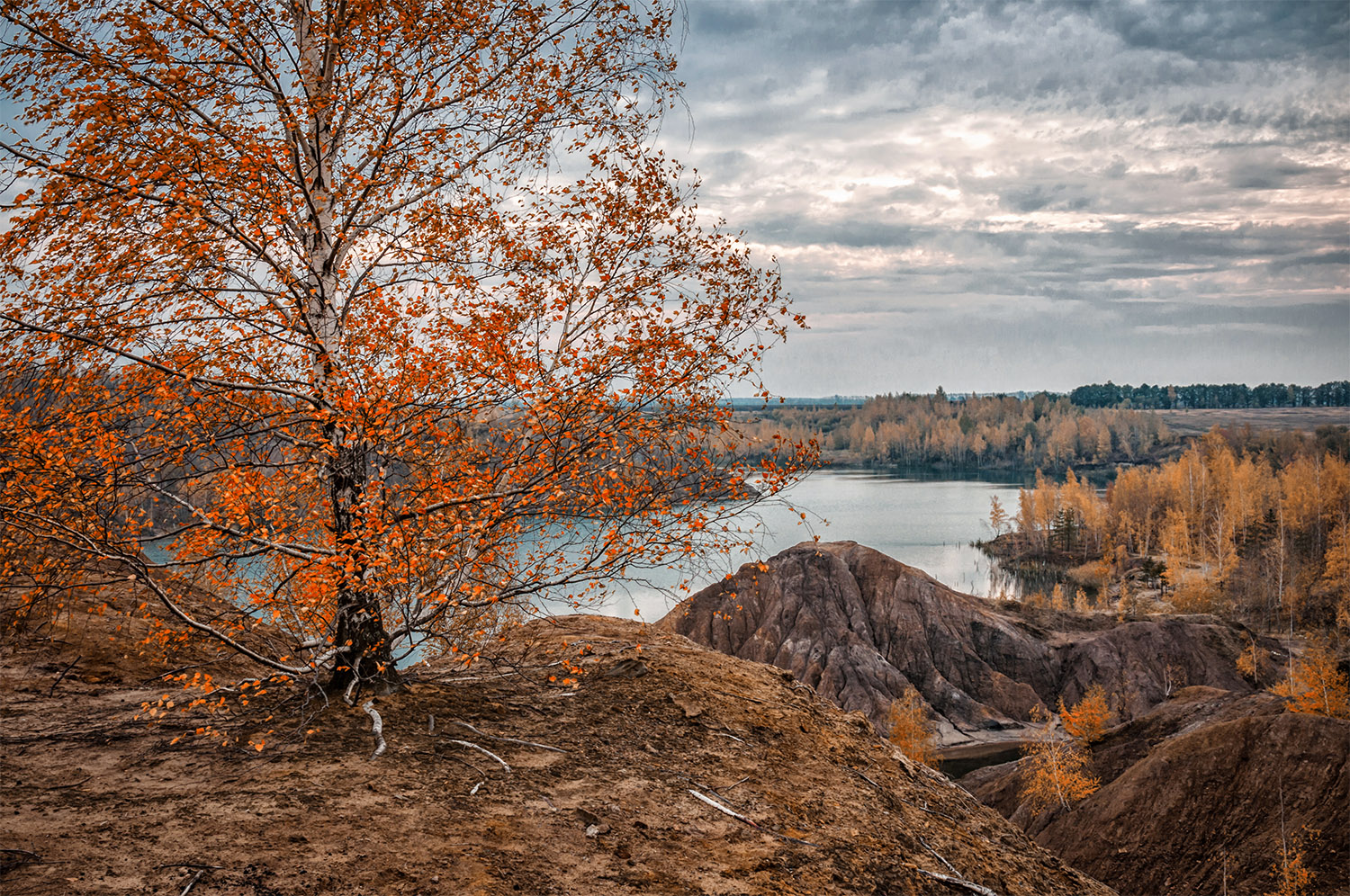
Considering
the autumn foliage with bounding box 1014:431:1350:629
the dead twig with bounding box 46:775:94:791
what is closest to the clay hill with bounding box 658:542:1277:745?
the autumn foliage with bounding box 1014:431:1350:629

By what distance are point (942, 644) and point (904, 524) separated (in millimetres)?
55622

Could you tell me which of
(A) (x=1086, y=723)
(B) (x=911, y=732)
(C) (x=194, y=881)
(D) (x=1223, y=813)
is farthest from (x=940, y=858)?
(B) (x=911, y=732)

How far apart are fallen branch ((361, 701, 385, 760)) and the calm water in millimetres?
55259

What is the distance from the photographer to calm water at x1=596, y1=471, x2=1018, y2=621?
92188mm

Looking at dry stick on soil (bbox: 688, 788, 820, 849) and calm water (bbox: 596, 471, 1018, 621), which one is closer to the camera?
dry stick on soil (bbox: 688, 788, 820, 849)

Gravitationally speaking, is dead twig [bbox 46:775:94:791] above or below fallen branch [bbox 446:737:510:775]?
above

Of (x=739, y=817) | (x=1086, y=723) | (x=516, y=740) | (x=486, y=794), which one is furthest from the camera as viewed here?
(x=1086, y=723)

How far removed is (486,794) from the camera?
5.99m

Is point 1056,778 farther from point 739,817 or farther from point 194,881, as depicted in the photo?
point 194,881

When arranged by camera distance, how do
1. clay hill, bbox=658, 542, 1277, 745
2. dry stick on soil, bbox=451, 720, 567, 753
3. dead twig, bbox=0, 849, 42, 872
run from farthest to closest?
clay hill, bbox=658, 542, 1277, 745 → dry stick on soil, bbox=451, 720, 567, 753 → dead twig, bbox=0, 849, 42, 872

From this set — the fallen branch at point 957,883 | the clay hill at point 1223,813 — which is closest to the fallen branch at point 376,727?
the fallen branch at point 957,883

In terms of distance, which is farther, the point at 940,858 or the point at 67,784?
the point at 940,858

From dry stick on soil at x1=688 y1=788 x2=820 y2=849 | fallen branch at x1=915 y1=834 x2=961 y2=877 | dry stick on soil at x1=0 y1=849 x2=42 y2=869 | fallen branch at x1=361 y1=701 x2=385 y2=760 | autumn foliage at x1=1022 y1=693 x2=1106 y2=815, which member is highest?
dry stick on soil at x1=0 y1=849 x2=42 y2=869

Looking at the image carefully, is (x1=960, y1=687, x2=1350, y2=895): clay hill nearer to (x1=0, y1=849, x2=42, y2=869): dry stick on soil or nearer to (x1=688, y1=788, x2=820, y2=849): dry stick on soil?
(x1=688, y1=788, x2=820, y2=849): dry stick on soil
